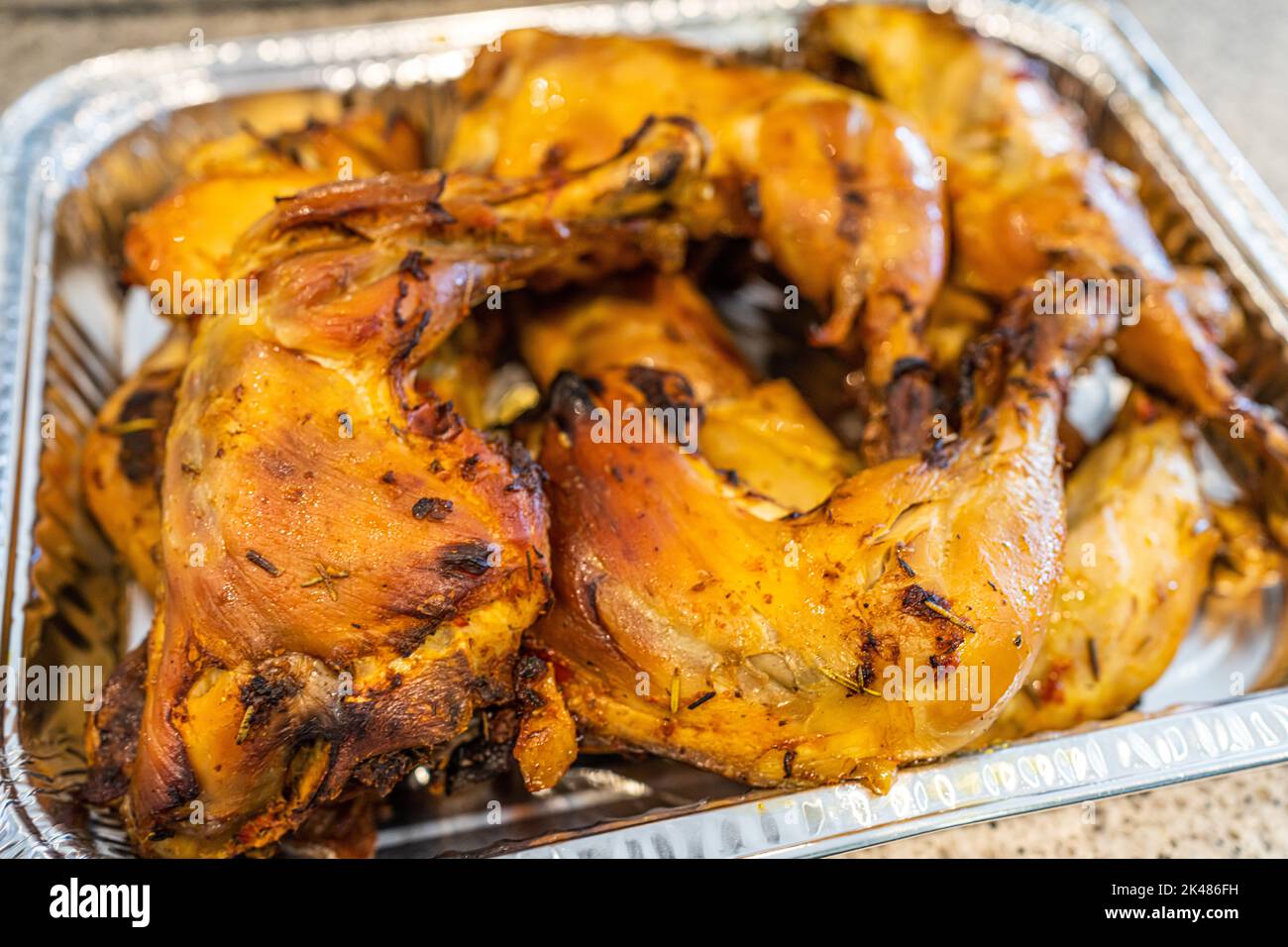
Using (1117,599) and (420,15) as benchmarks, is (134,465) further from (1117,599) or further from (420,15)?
(420,15)

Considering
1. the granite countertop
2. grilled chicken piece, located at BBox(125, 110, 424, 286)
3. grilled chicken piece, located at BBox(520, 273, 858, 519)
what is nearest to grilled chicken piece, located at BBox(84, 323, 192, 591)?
grilled chicken piece, located at BBox(125, 110, 424, 286)

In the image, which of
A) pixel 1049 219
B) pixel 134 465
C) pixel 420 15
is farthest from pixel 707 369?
pixel 420 15

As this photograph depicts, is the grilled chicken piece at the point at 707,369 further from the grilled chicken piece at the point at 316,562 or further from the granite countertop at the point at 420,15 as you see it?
the granite countertop at the point at 420,15

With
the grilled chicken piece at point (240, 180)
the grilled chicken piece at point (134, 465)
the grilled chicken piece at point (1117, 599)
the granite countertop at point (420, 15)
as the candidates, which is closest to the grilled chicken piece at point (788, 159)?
the grilled chicken piece at point (240, 180)

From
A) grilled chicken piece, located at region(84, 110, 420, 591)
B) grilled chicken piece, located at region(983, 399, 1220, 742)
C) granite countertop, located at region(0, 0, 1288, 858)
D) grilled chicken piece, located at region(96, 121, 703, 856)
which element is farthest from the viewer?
granite countertop, located at region(0, 0, 1288, 858)

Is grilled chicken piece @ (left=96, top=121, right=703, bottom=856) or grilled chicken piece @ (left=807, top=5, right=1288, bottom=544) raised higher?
grilled chicken piece @ (left=807, top=5, right=1288, bottom=544)

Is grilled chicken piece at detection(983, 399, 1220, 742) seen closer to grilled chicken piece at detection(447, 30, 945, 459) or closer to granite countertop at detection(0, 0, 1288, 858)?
grilled chicken piece at detection(447, 30, 945, 459)

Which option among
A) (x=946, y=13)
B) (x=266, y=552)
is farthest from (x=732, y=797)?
(x=946, y=13)
